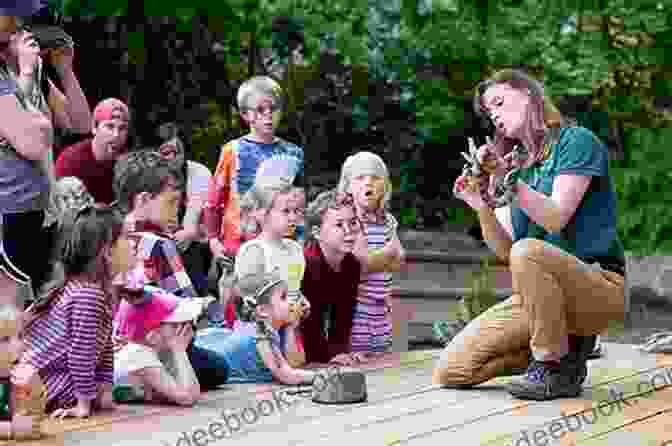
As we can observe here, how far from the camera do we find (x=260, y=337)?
188 inches

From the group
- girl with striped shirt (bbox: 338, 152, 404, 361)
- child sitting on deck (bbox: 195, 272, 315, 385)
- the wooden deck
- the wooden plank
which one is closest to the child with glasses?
girl with striped shirt (bbox: 338, 152, 404, 361)

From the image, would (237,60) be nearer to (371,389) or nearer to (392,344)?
(392,344)

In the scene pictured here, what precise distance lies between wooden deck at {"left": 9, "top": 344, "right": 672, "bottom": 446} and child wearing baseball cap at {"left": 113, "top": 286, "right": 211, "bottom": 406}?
83 mm

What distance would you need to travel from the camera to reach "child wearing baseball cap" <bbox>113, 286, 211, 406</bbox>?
4266 mm

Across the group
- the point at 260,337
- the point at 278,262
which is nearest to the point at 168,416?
the point at 260,337

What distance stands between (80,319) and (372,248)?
1.99 m

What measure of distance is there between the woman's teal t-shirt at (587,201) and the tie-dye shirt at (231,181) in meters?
1.57

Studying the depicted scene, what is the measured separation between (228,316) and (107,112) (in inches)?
42.8

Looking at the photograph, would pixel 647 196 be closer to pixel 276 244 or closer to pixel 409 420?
pixel 276 244

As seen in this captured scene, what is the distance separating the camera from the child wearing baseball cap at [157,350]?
4266 mm

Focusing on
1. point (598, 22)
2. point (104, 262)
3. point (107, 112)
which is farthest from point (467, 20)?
point (104, 262)

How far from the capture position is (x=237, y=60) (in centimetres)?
968

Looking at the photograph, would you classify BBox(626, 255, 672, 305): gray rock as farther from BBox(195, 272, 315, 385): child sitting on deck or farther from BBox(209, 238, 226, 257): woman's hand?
BBox(195, 272, 315, 385): child sitting on deck

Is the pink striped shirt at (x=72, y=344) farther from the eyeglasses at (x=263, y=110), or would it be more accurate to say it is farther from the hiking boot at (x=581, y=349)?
the eyeglasses at (x=263, y=110)
